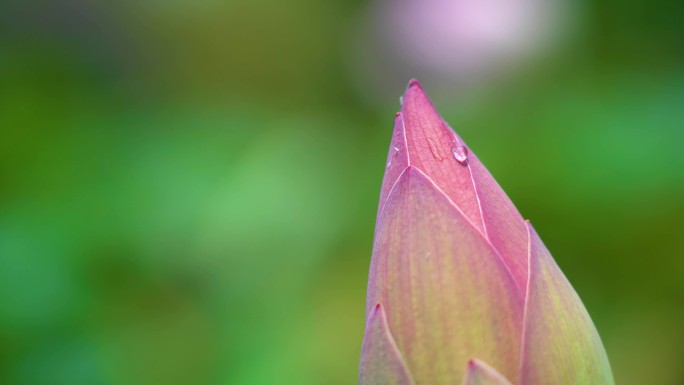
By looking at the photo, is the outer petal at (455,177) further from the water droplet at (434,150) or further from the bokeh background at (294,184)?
the bokeh background at (294,184)

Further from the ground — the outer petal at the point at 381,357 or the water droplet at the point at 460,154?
the water droplet at the point at 460,154

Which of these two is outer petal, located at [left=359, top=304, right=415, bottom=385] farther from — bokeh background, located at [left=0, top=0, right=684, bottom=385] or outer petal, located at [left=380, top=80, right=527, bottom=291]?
bokeh background, located at [left=0, top=0, right=684, bottom=385]

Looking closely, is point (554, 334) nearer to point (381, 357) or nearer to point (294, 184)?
point (381, 357)

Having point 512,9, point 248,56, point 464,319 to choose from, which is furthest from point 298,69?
point 464,319

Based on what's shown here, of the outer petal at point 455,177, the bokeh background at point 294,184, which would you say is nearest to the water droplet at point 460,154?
the outer petal at point 455,177

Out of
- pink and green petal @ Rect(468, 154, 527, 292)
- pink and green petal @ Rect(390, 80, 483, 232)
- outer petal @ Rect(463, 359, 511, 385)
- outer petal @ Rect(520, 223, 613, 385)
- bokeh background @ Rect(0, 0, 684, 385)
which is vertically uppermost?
bokeh background @ Rect(0, 0, 684, 385)

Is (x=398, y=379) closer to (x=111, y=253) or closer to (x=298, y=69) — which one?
(x=111, y=253)

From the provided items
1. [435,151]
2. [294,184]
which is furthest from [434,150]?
[294,184]

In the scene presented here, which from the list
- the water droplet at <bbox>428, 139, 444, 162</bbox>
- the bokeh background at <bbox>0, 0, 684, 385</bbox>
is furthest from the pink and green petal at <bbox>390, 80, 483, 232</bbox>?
the bokeh background at <bbox>0, 0, 684, 385</bbox>

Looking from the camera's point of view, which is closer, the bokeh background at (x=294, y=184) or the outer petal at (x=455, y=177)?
the outer petal at (x=455, y=177)
